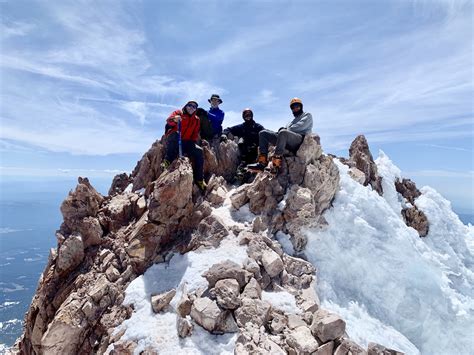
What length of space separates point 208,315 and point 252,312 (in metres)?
1.26

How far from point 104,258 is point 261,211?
650cm

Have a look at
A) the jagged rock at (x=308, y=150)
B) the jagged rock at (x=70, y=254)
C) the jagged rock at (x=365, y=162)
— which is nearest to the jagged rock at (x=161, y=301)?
the jagged rock at (x=70, y=254)

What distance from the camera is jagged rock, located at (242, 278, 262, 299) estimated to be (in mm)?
9304

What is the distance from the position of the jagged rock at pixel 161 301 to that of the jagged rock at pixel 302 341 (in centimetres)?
367

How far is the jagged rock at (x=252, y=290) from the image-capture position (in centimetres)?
930

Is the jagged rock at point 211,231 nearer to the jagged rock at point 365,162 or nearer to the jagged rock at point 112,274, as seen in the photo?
the jagged rock at point 112,274

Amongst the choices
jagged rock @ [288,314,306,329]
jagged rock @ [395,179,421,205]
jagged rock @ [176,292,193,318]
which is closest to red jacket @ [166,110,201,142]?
jagged rock @ [176,292,193,318]

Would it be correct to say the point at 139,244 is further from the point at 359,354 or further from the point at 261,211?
the point at 359,354

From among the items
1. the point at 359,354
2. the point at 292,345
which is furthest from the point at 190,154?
the point at 359,354

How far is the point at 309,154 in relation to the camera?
47.3 feet

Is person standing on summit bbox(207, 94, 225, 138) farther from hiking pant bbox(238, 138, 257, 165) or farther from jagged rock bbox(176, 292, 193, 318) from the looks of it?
jagged rock bbox(176, 292, 193, 318)

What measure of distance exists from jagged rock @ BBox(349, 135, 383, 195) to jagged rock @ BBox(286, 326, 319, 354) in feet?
42.6

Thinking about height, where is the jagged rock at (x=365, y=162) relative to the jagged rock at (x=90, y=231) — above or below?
above

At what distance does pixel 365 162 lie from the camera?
2041 centimetres
